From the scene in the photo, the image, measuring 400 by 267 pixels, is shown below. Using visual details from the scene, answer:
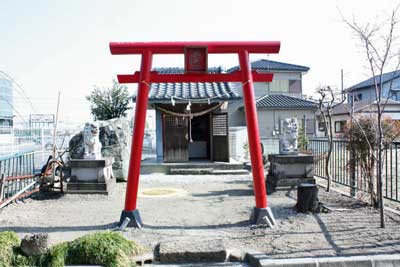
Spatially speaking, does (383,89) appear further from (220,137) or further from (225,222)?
(225,222)

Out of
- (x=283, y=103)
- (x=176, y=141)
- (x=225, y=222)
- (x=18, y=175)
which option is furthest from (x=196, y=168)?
(x=283, y=103)

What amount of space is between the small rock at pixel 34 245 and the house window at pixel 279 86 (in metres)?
29.0

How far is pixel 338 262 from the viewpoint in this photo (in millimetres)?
3988

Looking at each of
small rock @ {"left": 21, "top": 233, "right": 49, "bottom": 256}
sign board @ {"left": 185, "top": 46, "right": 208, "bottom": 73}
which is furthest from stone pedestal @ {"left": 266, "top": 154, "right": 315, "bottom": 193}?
small rock @ {"left": 21, "top": 233, "right": 49, "bottom": 256}

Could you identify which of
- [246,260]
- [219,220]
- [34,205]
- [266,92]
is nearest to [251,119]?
[219,220]

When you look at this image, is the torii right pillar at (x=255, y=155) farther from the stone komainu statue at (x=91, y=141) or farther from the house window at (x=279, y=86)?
the house window at (x=279, y=86)

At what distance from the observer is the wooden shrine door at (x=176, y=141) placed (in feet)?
47.2

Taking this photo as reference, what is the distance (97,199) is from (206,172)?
18.4ft

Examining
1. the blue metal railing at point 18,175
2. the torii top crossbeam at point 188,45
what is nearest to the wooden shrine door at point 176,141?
the blue metal railing at point 18,175

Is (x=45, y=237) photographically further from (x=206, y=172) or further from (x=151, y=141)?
(x=151, y=141)

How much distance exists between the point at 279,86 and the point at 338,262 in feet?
94.5

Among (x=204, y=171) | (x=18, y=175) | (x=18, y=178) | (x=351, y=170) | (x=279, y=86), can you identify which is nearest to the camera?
(x=351, y=170)

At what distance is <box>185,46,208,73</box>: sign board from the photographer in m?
6.34

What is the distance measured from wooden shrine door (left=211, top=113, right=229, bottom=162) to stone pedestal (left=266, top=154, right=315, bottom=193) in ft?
16.5
